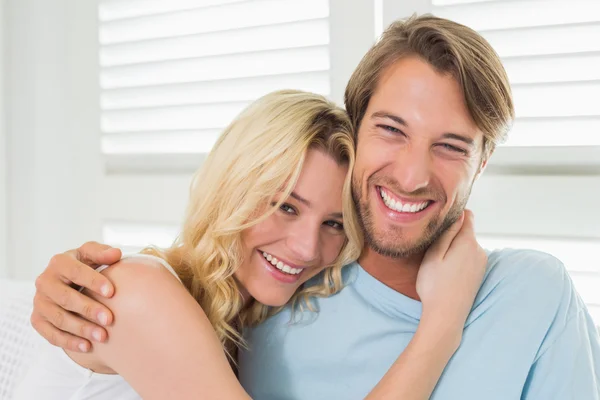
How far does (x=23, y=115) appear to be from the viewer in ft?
7.79

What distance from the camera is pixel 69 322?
3.74 ft

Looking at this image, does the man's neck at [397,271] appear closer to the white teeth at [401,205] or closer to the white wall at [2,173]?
the white teeth at [401,205]

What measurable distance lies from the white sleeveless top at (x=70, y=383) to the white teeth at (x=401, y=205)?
0.41 meters

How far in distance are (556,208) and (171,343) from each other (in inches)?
37.6

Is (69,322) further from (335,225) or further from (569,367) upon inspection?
(569,367)

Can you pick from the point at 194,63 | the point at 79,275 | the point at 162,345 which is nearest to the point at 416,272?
the point at 162,345

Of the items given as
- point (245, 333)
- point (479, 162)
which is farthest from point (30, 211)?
point (479, 162)

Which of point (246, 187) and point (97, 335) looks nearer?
point (97, 335)

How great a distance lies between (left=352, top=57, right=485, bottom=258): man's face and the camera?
122cm

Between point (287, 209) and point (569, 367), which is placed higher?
point (287, 209)

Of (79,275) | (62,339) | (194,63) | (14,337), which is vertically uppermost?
(194,63)

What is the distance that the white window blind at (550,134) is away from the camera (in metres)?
1.52

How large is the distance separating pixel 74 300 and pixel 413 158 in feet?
2.09

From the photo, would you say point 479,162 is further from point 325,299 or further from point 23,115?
point 23,115
